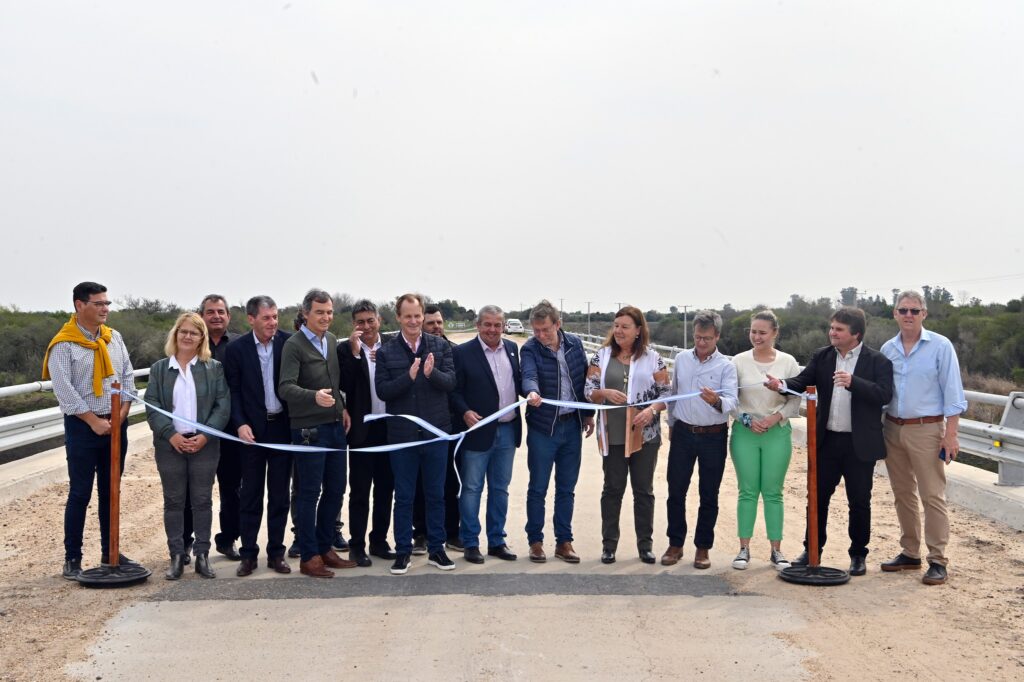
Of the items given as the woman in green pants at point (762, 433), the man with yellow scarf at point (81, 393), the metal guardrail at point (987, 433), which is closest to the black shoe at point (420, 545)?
the man with yellow scarf at point (81, 393)

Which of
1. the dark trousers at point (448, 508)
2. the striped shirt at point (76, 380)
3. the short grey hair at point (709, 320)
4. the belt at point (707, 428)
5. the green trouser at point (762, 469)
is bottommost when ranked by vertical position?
the dark trousers at point (448, 508)

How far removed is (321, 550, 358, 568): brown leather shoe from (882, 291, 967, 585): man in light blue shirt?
4021mm

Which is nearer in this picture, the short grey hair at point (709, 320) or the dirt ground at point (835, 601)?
the dirt ground at point (835, 601)

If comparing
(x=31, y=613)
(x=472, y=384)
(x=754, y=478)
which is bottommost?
(x=31, y=613)

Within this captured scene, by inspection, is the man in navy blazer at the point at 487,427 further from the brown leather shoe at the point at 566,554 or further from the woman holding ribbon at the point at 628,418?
the woman holding ribbon at the point at 628,418

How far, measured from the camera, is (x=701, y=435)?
22.0 feet

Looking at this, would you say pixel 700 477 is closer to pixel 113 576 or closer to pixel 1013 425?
pixel 1013 425

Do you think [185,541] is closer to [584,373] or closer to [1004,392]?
[584,373]

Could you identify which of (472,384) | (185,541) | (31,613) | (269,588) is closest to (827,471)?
(472,384)

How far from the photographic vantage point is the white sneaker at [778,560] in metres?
6.59

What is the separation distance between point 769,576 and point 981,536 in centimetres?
229

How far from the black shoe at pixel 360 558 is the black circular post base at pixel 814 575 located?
120 inches

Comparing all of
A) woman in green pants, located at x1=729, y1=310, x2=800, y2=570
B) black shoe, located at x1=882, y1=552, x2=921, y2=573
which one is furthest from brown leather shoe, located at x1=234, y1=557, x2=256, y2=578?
black shoe, located at x1=882, y1=552, x2=921, y2=573

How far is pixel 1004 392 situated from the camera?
2558cm
